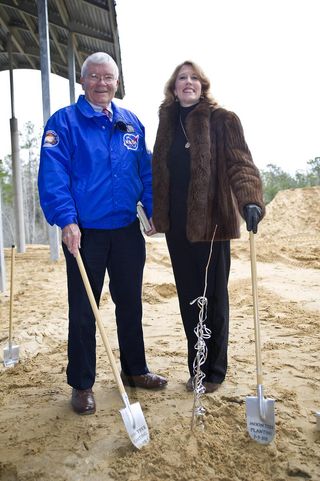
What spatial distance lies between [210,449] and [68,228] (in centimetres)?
138

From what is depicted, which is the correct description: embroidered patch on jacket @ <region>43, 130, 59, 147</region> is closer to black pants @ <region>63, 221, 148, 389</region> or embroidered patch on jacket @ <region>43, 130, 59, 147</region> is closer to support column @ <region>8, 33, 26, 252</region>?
black pants @ <region>63, 221, 148, 389</region>

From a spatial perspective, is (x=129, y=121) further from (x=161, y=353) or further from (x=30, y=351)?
(x=30, y=351)

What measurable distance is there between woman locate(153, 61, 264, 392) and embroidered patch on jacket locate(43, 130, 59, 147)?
2.03ft

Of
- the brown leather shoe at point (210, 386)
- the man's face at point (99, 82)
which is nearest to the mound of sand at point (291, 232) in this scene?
the brown leather shoe at point (210, 386)

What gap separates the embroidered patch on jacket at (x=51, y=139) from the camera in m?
2.40

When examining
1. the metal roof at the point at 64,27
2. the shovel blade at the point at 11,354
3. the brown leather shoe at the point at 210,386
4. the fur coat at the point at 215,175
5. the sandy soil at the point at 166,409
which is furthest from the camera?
the metal roof at the point at 64,27

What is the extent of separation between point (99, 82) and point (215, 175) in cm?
90

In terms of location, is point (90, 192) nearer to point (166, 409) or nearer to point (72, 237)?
point (72, 237)

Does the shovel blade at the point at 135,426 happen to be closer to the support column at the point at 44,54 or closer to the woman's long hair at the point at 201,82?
the woman's long hair at the point at 201,82

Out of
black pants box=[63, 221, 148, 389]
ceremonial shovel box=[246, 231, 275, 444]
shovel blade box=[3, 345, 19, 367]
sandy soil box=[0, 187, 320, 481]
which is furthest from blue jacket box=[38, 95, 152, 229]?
shovel blade box=[3, 345, 19, 367]

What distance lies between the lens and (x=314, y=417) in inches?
93.0

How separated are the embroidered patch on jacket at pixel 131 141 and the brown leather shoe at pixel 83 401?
156 centimetres

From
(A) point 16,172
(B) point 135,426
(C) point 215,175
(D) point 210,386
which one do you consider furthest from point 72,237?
(A) point 16,172

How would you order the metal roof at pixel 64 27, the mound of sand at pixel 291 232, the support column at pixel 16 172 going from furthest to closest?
the support column at pixel 16 172
the mound of sand at pixel 291 232
the metal roof at pixel 64 27
